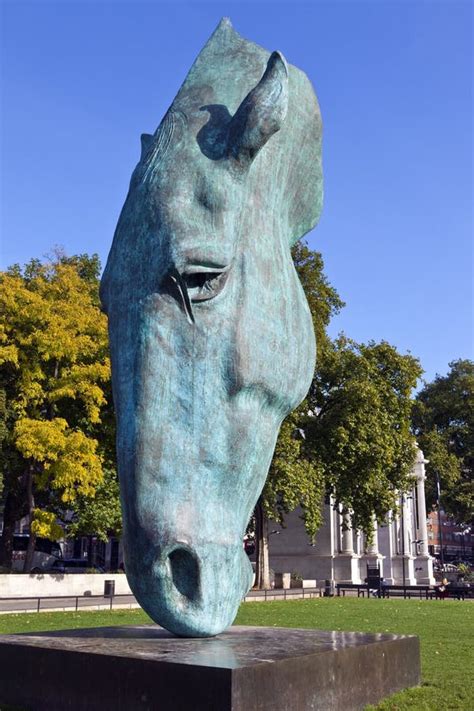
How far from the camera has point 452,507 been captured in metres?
60.2

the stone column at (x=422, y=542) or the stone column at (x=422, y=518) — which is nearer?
the stone column at (x=422, y=542)

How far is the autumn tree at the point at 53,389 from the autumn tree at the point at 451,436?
3429 cm

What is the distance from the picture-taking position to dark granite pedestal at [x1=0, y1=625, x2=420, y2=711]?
14.5ft

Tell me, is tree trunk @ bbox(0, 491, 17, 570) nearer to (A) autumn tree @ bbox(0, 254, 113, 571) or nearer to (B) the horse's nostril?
(A) autumn tree @ bbox(0, 254, 113, 571)

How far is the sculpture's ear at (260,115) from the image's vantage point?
5.24 metres

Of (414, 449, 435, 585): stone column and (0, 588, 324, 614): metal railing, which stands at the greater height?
(414, 449, 435, 585): stone column

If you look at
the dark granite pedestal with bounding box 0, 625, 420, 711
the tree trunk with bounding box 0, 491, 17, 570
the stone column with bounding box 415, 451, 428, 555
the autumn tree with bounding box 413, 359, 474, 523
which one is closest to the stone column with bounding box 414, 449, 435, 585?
the stone column with bounding box 415, 451, 428, 555

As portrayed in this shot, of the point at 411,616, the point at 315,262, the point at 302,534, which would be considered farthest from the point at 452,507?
the point at 411,616

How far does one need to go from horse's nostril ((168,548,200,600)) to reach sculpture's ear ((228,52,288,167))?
2682 mm

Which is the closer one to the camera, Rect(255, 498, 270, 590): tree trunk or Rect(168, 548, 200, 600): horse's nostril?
Rect(168, 548, 200, 600): horse's nostril

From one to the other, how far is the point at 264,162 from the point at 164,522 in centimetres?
295

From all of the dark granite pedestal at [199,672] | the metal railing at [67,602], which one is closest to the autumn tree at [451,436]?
the metal railing at [67,602]

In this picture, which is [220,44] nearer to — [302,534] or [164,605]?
[164,605]

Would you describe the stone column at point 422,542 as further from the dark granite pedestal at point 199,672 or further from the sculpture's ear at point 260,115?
the sculpture's ear at point 260,115
